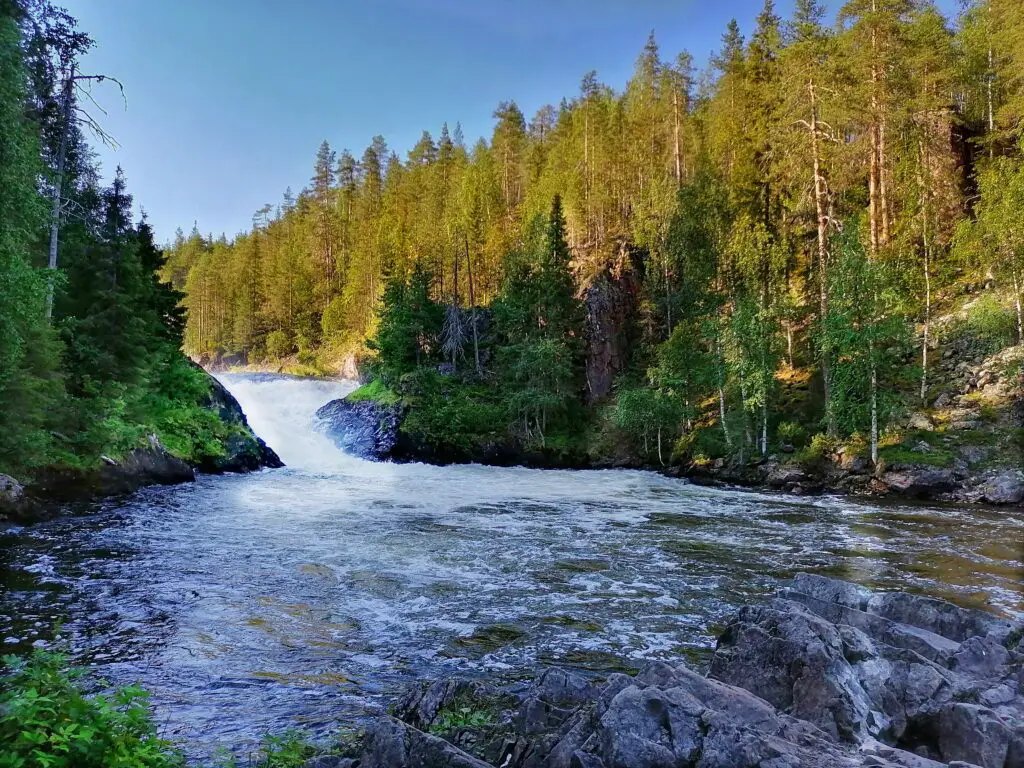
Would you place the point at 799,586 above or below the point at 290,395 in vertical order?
below

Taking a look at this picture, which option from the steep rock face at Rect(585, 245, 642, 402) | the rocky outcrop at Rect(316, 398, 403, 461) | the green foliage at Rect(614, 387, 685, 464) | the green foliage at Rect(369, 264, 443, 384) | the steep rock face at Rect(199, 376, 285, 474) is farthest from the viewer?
the green foliage at Rect(369, 264, 443, 384)

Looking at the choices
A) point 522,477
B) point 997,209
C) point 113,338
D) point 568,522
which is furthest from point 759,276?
point 113,338

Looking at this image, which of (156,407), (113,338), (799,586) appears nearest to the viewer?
(799,586)

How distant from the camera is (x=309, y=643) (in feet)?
27.5

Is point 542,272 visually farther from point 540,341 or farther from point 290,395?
point 290,395

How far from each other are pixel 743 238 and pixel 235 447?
30.7 m

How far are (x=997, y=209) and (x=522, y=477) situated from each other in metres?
23.3

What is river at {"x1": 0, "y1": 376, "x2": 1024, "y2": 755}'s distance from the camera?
24.5 feet

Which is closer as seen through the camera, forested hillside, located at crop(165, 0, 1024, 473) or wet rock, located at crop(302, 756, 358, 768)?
wet rock, located at crop(302, 756, 358, 768)

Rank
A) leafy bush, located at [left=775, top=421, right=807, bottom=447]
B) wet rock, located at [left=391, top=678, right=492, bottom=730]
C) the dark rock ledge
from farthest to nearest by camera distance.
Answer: leafy bush, located at [left=775, top=421, right=807, bottom=447] → wet rock, located at [left=391, top=678, right=492, bottom=730] → the dark rock ledge

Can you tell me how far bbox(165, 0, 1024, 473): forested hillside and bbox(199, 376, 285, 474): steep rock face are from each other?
1057 cm

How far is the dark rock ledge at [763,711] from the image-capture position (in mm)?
4219

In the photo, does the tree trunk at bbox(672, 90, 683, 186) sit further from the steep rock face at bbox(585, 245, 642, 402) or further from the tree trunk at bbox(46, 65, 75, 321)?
the tree trunk at bbox(46, 65, 75, 321)

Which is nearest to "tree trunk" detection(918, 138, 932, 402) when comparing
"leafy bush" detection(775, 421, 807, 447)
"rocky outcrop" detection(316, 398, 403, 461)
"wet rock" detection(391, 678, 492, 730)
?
"leafy bush" detection(775, 421, 807, 447)
